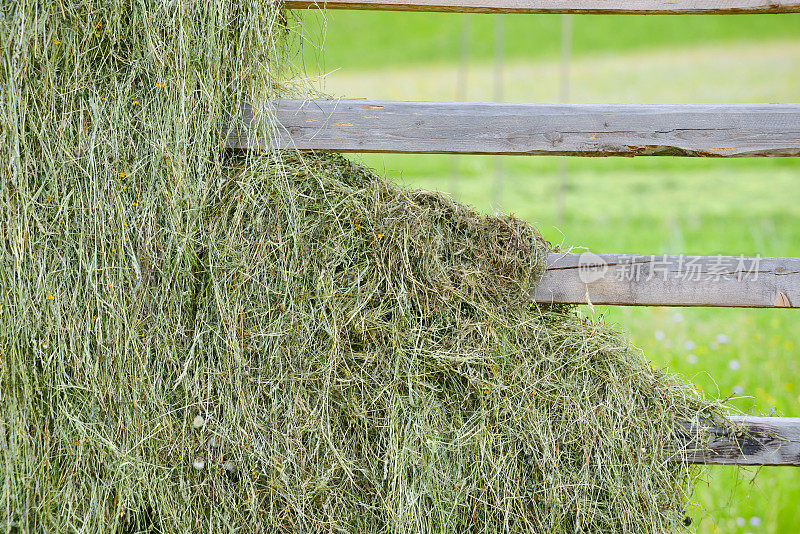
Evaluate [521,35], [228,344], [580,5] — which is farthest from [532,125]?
[521,35]

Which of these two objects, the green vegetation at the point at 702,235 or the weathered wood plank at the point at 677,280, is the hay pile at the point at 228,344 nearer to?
the weathered wood plank at the point at 677,280

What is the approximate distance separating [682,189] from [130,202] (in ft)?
27.6

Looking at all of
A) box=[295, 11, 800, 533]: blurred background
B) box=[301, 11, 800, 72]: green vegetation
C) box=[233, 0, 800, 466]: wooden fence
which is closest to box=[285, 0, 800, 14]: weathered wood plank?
box=[233, 0, 800, 466]: wooden fence

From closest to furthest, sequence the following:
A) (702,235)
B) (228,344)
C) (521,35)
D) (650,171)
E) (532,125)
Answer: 1. (228,344)
2. (532,125)
3. (702,235)
4. (650,171)
5. (521,35)

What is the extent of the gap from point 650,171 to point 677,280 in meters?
9.11

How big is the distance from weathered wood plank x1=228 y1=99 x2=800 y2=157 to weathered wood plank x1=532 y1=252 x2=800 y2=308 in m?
0.37

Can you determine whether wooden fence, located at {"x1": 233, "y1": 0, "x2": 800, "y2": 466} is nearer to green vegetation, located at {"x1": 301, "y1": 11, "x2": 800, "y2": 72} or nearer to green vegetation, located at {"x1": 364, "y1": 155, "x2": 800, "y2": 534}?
green vegetation, located at {"x1": 364, "y1": 155, "x2": 800, "y2": 534}

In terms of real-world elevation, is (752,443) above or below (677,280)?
below

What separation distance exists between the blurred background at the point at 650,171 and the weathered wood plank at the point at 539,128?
0.18 m

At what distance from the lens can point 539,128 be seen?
7.16 feet

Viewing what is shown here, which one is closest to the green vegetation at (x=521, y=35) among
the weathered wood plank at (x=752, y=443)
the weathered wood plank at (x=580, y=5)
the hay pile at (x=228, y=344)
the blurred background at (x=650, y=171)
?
the blurred background at (x=650, y=171)

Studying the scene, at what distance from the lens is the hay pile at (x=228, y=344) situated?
2.04 m

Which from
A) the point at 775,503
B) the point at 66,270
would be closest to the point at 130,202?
the point at 66,270

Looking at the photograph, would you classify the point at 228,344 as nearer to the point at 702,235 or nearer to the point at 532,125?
the point at 532,125
